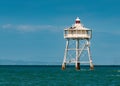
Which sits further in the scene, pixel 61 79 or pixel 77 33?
pixel 77 33

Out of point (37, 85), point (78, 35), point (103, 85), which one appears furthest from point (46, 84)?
point (78, 35)

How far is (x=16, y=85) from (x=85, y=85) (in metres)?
7.77

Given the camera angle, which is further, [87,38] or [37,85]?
[87,38]

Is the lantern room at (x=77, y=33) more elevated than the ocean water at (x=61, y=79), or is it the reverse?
the lantern room at (x=77, y=33)

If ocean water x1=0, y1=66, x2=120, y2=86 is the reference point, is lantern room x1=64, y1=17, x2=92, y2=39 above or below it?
above

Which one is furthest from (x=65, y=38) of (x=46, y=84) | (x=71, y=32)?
(x=46, y=84)

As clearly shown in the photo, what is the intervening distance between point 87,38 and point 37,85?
46485 mm

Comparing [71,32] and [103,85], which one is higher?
[71,32]

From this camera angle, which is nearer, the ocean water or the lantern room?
the ocean water

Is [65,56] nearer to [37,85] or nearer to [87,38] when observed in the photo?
[87,38]

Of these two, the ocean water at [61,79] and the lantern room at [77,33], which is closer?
the ocean water at [61,79]

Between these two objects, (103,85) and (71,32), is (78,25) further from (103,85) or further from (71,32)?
(103,85)

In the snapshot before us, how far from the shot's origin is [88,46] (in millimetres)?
112250

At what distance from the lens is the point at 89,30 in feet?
360
